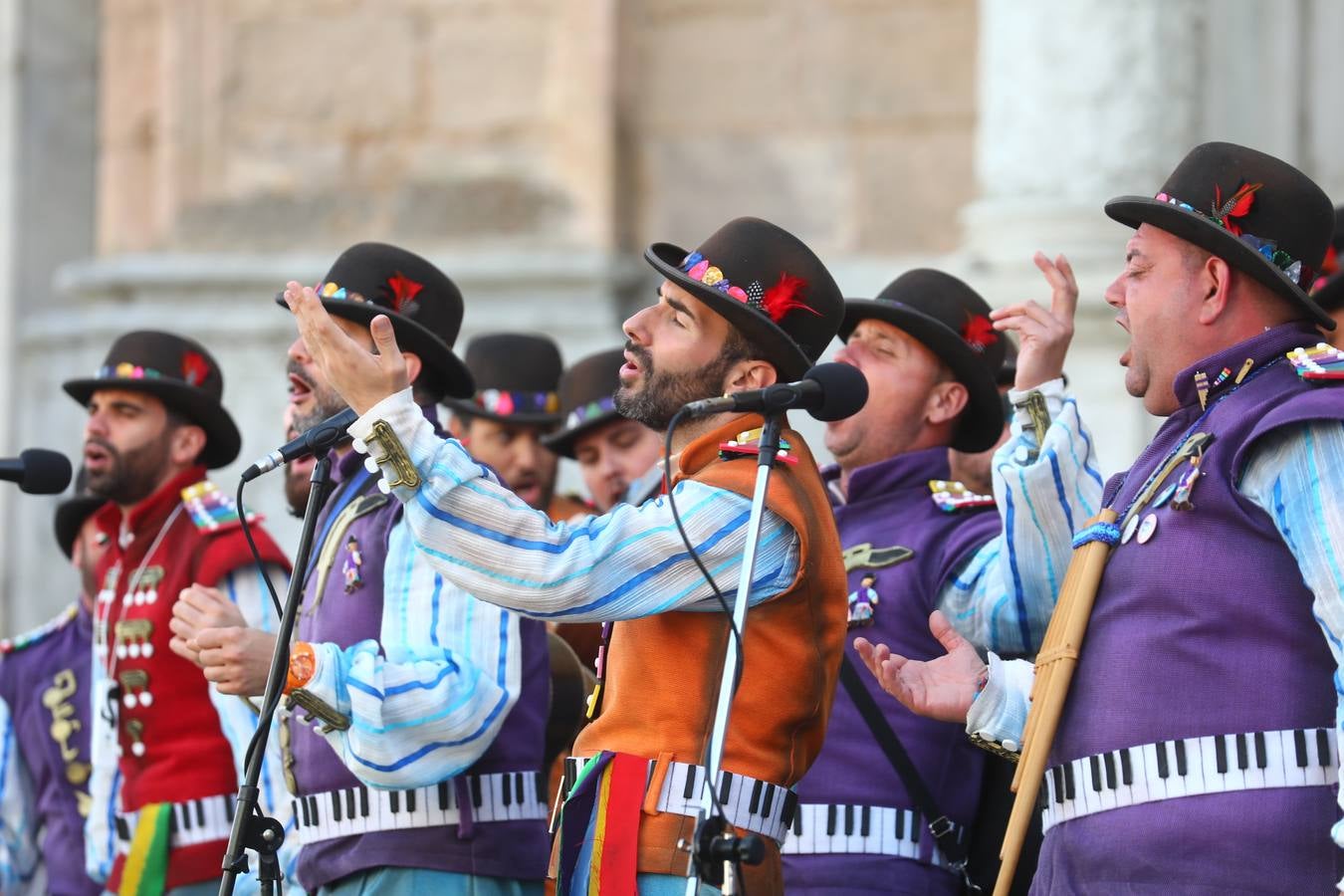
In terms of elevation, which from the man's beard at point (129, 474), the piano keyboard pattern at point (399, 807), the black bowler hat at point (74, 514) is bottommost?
the piano keyboard pattern at point (399, 807)

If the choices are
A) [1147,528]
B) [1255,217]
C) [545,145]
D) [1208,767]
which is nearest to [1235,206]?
[1255,217]

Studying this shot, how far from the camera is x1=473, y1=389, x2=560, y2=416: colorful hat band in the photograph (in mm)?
7102

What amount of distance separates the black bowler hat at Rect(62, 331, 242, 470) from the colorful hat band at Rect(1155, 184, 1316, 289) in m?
3.33

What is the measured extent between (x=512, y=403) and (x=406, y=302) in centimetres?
201

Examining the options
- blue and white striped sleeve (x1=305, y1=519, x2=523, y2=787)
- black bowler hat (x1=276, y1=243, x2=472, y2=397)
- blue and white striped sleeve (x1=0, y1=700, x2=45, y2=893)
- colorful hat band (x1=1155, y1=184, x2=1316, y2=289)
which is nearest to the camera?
colorful hat band (x1=1155, y1=184, x2=1316, y2=289)

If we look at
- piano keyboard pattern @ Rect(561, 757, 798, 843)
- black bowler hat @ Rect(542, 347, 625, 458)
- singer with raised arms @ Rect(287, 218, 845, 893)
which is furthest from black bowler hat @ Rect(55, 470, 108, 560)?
piano keyboard pattern @ Rect(561, 757, 798, 843)

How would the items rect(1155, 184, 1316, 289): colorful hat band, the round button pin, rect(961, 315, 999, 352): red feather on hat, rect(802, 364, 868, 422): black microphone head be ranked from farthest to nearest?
rect(961, 315, 999, 352): red feather on hat
rect(1155, 184, 1316, 289): colorful hat band
the round button pin
rect(802, 364, 868, 422): black microphone head

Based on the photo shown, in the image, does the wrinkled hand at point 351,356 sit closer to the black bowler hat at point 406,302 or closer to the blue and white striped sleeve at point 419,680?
the blue and white striped sleeve at point 419,680

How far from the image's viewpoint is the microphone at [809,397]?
373 centimetres

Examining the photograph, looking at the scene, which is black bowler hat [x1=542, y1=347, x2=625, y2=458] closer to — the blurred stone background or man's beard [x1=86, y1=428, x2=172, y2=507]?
man's beard [x1=86, y1=428, x2=172, y2=507]

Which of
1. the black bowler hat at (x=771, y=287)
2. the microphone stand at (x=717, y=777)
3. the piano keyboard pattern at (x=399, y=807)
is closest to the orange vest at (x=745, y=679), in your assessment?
the microphone stand at (x=717, y=777)

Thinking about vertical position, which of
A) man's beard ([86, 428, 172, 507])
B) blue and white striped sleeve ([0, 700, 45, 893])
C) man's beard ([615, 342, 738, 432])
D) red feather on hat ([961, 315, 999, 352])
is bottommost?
blue and white striped sleeve ([0, 700, 45, 893])

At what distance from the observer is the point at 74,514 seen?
22.7ft

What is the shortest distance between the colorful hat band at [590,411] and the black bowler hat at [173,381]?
1.08m
